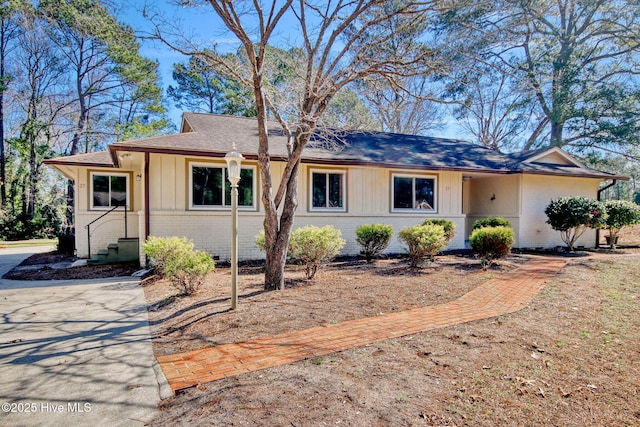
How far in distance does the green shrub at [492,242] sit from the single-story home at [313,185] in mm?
3534

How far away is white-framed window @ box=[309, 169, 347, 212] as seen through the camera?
11141 millimetres

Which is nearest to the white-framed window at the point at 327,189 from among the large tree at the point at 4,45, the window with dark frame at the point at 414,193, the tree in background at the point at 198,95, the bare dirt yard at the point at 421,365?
the window with dark frame at the point at 414,193

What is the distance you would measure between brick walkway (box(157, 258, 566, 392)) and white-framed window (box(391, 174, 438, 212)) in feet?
20.2

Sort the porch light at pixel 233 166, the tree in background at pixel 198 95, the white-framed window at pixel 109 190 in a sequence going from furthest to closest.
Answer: the tree in background at pixel 198 95 < the white-framed window at pixel 109 190 < the porch light at pixel 233 166

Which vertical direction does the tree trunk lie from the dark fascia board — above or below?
above

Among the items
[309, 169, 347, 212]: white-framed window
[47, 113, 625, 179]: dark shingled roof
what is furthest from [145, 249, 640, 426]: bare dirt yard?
[309, 169, 347, 212]: white-framed window

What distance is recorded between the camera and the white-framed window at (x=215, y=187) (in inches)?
389

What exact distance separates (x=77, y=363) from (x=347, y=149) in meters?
9.92

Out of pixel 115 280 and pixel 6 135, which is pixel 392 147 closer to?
pixel 115 280

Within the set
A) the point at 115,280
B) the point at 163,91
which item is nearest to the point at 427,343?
the point at 115,280

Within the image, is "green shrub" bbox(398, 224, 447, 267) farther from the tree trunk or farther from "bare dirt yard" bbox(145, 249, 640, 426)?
the tree trunk

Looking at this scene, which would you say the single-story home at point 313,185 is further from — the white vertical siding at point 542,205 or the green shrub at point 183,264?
the green shrub at point 183,264

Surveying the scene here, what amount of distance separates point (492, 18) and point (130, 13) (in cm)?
1783

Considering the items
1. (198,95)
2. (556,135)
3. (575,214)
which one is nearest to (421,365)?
(575,214)
